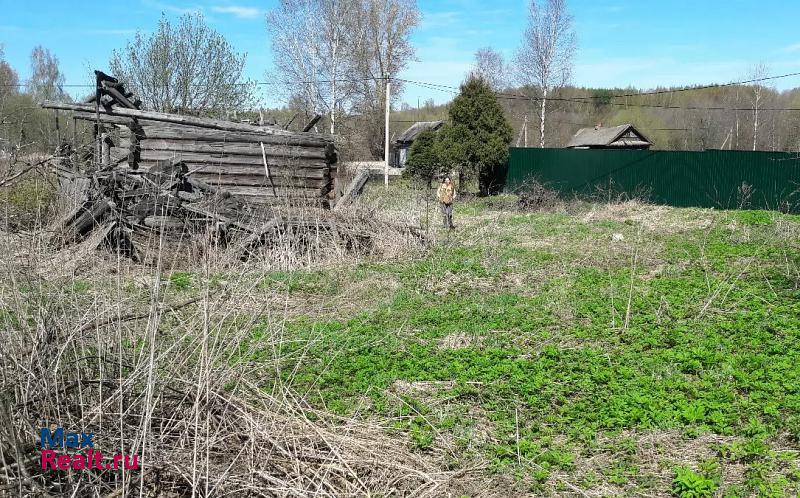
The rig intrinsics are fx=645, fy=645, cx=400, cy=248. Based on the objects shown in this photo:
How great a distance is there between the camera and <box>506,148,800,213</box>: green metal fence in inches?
774

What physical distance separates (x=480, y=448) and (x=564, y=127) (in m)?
55.8

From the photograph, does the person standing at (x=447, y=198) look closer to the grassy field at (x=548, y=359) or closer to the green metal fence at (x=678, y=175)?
the grassy field at (x=548, y=359)

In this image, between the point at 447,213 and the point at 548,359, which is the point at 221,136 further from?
the point at 548,359

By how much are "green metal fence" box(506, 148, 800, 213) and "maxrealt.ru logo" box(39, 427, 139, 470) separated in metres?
18.5

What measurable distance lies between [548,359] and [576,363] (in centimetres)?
27

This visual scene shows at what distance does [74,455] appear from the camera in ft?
10.1

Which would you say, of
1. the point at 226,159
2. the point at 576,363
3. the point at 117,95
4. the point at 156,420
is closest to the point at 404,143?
the point at 226,159

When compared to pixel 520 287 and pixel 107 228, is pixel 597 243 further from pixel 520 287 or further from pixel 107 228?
pixel 107 228

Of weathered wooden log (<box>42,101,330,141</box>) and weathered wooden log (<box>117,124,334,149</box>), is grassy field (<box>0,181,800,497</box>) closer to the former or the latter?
weathered wooden log (<box>117,124,334,149</box>)

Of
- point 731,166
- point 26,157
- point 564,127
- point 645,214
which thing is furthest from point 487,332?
point 564,127

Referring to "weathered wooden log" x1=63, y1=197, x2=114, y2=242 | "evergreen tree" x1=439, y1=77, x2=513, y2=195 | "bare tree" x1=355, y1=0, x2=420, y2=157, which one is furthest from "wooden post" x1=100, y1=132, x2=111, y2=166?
"bare tree" x1=355, y1=0, x2=420, y2=157

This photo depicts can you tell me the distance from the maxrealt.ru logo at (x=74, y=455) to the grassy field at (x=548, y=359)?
91 cm

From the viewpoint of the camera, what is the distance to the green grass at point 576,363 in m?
4.25

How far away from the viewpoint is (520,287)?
30.3 feet
